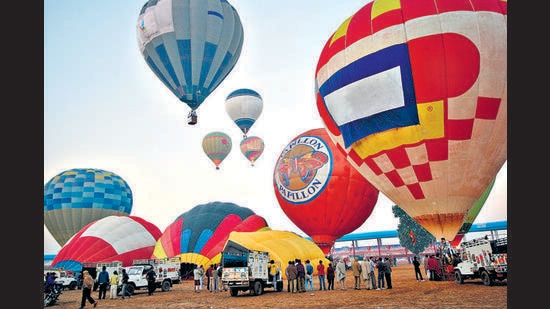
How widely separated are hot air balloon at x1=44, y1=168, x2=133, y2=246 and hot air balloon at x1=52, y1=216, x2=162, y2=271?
26.3 feet

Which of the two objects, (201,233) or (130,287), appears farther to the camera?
(201,233)

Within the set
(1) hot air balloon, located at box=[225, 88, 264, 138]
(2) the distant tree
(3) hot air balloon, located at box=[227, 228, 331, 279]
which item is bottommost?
(2) the distant tree

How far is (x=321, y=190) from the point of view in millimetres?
22734

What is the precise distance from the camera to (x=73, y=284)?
24.0 metres

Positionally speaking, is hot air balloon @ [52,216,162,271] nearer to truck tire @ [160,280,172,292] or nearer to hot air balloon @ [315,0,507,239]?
truck tire @ [160,280,172,292]

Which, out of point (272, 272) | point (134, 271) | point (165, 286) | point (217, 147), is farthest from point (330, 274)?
point (217, 147)

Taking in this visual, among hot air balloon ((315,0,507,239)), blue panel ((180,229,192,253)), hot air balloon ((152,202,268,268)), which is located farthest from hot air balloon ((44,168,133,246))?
hot air balloon ((315,0,507,239))

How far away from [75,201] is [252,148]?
63.6ft

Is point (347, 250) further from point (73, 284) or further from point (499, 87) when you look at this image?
point (499, 87)

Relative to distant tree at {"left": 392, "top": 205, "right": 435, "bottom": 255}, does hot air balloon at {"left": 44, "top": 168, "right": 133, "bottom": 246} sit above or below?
above

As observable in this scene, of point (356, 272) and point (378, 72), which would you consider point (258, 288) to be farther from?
point (378, 72)

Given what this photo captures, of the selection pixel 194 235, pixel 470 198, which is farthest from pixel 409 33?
pixel 194 235

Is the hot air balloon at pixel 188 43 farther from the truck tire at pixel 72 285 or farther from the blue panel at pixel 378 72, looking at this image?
the truck tire at pixel 72 285

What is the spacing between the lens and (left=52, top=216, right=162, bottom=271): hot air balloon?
23.7 metres
